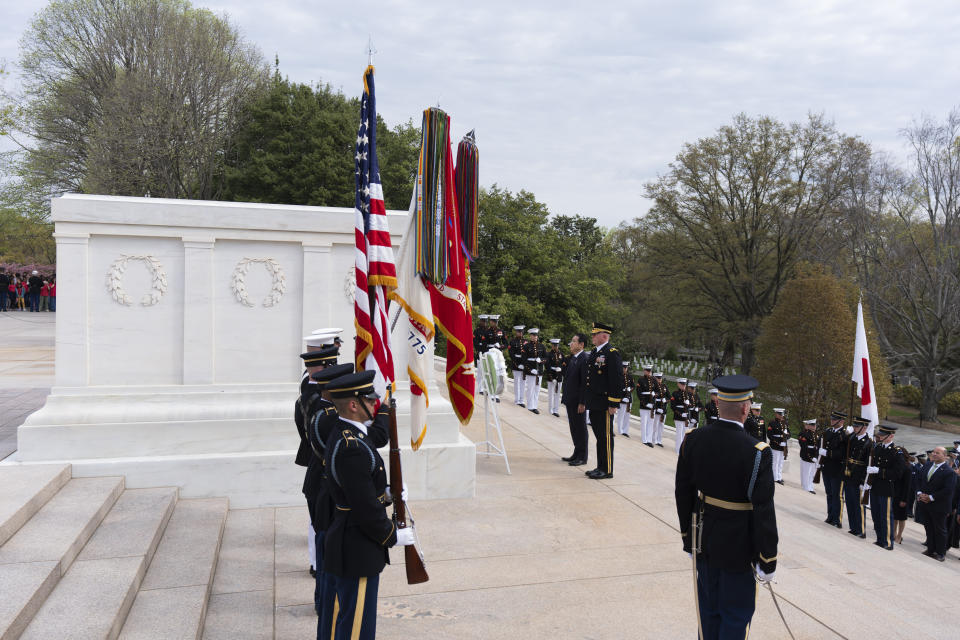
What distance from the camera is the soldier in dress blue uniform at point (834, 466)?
33.4ft

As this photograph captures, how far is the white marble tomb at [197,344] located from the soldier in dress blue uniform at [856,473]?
647 cm

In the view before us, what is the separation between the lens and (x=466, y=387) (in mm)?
5613

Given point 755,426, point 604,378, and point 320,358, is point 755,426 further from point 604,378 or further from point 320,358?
point 320,358

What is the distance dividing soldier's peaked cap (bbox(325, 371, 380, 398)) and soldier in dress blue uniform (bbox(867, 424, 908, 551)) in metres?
8.91

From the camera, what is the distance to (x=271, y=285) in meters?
6.78

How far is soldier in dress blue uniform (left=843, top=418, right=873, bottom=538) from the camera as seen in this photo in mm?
9797

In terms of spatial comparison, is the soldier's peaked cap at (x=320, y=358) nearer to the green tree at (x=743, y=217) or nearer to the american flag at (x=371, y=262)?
the american flag at (x=371, y=262)

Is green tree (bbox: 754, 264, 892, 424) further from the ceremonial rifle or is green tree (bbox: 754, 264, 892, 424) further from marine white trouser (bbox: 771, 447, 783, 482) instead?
the ceremonial rifle

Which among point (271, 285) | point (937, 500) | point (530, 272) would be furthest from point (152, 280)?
point (530, 272)

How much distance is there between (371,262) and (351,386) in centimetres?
137

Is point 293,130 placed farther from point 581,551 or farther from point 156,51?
point 581,551

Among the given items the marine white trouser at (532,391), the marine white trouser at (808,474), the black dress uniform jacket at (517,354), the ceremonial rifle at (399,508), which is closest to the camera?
the ceremonial rifle at (399,508)

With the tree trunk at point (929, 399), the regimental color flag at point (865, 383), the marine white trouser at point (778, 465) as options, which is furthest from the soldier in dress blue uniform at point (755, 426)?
the tree trunk at point (929, 399)

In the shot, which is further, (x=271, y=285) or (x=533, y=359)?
(x=533, y=359)
